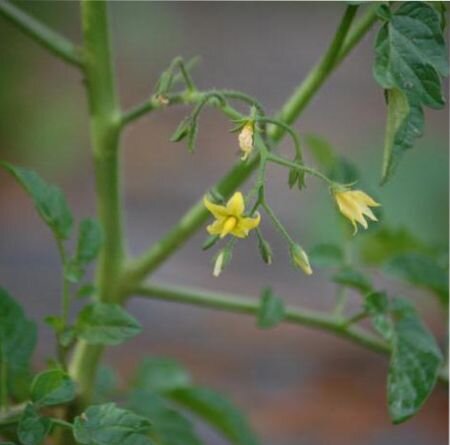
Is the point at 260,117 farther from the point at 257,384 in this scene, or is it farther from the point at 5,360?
the point at 257,384

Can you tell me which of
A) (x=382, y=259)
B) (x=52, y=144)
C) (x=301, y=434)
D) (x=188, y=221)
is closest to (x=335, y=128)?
(x=52, y=144)

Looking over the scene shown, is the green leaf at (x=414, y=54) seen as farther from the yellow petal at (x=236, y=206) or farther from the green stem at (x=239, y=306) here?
the green stem at (x=239, y=306)

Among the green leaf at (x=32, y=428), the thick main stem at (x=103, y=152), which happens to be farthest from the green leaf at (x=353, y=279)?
the green leaf at (x=32, y=428)

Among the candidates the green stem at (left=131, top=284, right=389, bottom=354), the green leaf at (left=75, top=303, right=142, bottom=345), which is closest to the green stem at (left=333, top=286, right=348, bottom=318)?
the green stem at (left=131, top=284, right=389, bottom=354)

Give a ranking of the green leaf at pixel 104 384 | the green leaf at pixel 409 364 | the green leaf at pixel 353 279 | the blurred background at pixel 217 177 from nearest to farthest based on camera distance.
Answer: the green leaf at pixel 409 364 < the green leaf at pixel 353 279 < the green leaf at pixel 104 384 < the blurred background at pixel 217 177

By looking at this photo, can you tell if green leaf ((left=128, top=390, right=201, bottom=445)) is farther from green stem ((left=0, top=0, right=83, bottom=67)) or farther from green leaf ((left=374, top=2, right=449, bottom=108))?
green leaf ((left=374, top=2, right=449, bottom=108))
